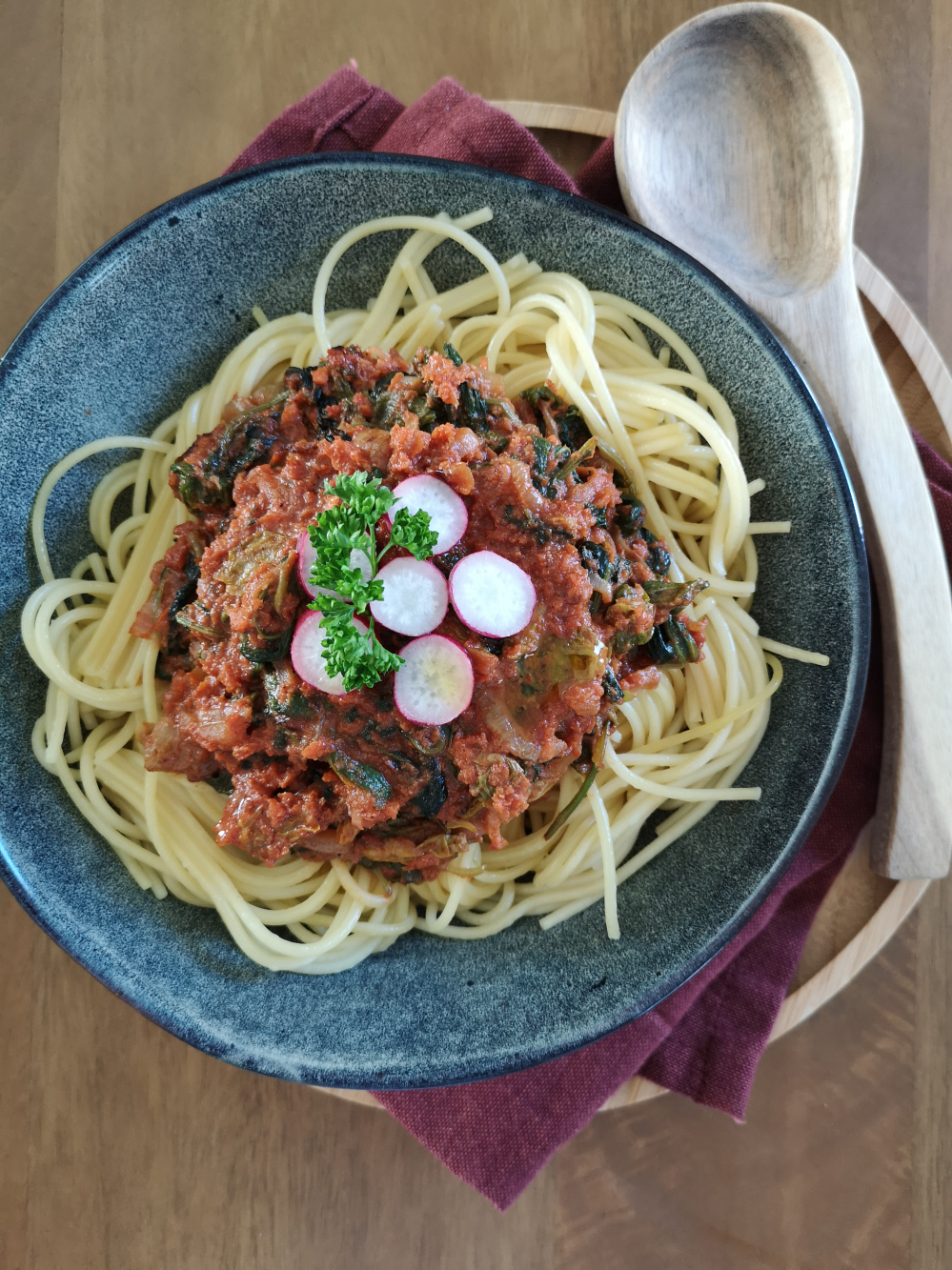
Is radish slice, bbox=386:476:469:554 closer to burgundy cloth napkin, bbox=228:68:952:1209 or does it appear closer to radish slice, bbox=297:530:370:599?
radish slice, bbox=297:530:370:599

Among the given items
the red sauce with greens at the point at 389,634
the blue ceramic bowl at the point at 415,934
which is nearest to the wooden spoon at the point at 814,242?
the blue ceramic bowl at the point at 415,934

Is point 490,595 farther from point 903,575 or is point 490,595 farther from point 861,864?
point 861,864

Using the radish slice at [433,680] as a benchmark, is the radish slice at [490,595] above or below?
above

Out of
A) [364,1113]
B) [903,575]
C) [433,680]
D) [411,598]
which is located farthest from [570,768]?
[364,1113]

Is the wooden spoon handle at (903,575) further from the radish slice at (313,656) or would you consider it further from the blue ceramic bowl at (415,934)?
the radish slice at (313,656)

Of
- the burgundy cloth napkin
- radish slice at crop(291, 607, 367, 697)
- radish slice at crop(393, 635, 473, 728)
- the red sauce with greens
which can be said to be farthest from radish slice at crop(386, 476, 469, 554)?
the burgundy cloth napkin

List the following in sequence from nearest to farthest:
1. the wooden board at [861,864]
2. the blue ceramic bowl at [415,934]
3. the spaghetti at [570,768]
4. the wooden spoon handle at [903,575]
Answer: the blue ceramic bowl at [415,934] → the spaghetti at [570,768] → the wooden spoon handle at [903,575] → the wooden board at [861,864]
